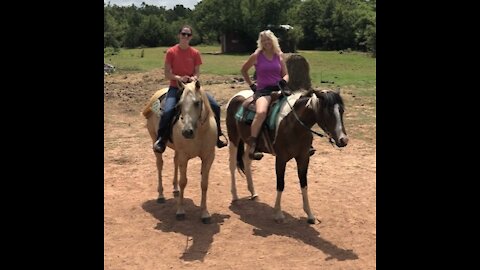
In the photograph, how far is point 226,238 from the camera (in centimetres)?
515

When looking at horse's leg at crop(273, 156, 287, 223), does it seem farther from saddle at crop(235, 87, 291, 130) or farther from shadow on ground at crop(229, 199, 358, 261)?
saddle at crop(235, 87, 291, 130)

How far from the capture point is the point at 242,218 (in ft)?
18.9

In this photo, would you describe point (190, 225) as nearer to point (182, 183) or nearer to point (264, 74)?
point (182, 183)

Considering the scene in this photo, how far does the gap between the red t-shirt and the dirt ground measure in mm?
1908

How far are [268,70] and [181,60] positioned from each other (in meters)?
1.16

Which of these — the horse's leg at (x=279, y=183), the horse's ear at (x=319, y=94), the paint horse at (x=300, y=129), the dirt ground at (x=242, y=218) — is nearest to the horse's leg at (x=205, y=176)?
the dirt ground at (x=242, y=218)

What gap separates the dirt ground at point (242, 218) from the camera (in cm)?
461

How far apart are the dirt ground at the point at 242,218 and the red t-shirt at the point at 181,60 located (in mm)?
1908

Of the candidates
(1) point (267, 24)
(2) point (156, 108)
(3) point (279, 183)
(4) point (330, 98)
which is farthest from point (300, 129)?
(1) point (267, 24)

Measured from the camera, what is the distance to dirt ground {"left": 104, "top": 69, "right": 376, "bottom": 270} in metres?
4.61

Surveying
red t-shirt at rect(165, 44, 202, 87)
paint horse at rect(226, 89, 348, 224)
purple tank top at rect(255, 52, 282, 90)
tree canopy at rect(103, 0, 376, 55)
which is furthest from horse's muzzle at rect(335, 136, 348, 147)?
tree canopy at rect(103, 0, 376, 55)

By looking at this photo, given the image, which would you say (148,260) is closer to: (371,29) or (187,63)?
(187,63)

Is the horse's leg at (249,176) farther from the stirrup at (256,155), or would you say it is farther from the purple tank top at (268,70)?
the purple tank top at (268,70)
